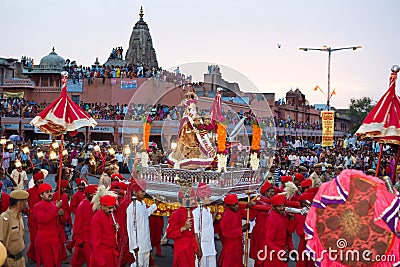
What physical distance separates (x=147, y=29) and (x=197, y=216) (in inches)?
1784

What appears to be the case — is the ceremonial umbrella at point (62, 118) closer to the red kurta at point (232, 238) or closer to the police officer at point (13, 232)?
the police officer at point (13, 232)

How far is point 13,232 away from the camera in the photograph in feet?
20.3

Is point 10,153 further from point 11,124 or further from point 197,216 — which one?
point 197,216

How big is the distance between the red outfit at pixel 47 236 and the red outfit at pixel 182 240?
6.89ft

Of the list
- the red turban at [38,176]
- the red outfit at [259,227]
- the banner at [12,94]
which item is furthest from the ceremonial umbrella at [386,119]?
the banner at [12,94]

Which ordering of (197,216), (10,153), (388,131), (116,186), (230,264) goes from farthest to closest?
(10,153) → (116,186) → (230,264) → (197,216) → (388,131)

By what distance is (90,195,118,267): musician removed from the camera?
23.4 feet

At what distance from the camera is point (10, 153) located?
19.8 metres

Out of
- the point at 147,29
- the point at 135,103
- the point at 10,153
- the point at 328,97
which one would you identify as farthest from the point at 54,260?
the point at 147,29

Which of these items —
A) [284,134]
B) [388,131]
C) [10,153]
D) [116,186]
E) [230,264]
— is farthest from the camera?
[284,134]

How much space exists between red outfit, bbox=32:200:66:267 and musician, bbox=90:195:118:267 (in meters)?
1.19

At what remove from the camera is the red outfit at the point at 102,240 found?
7133mm

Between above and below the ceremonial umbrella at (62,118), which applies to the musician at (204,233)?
below

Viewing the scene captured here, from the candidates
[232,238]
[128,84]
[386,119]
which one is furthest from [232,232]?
[128,84]
